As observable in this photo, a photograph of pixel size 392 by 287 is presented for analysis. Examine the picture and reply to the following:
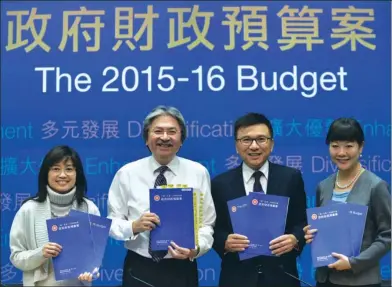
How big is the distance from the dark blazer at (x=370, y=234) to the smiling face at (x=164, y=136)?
0.82 meters

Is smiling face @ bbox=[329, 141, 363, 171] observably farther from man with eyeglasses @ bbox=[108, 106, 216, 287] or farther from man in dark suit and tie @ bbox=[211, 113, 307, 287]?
man with eyeglasses @ bbox=[108, 106, 216, 287]

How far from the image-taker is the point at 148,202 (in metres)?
2.21

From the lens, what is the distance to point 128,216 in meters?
2.26

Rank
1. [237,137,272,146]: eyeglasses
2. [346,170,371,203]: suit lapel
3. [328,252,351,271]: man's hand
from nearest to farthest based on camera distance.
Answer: [328,252,351,271]: man's hand < [346,170,371,203]: suit lapel < [237,137,272,146]: eyeglasses

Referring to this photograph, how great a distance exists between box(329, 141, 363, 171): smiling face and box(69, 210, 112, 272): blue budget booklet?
104 centimetres

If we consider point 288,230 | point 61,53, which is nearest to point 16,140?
point 61,53

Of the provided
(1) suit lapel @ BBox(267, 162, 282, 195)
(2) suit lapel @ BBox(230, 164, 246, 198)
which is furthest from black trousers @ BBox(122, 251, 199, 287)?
(1) suit lapel @ BBox(267, 162, 282, 195)

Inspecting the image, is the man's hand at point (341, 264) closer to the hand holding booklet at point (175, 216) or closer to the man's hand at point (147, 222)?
the hand holding booklet at point (175, 216)

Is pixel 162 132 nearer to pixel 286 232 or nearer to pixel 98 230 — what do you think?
pixel 98 230

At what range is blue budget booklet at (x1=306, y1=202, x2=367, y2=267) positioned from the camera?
202 centimetres

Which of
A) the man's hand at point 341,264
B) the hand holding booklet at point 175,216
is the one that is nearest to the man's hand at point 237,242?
the hand holding booklet at point 175,216

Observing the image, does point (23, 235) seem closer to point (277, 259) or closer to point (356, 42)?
point (277, 259)

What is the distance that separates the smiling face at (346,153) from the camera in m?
2.17

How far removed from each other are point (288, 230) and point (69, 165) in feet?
3.38
